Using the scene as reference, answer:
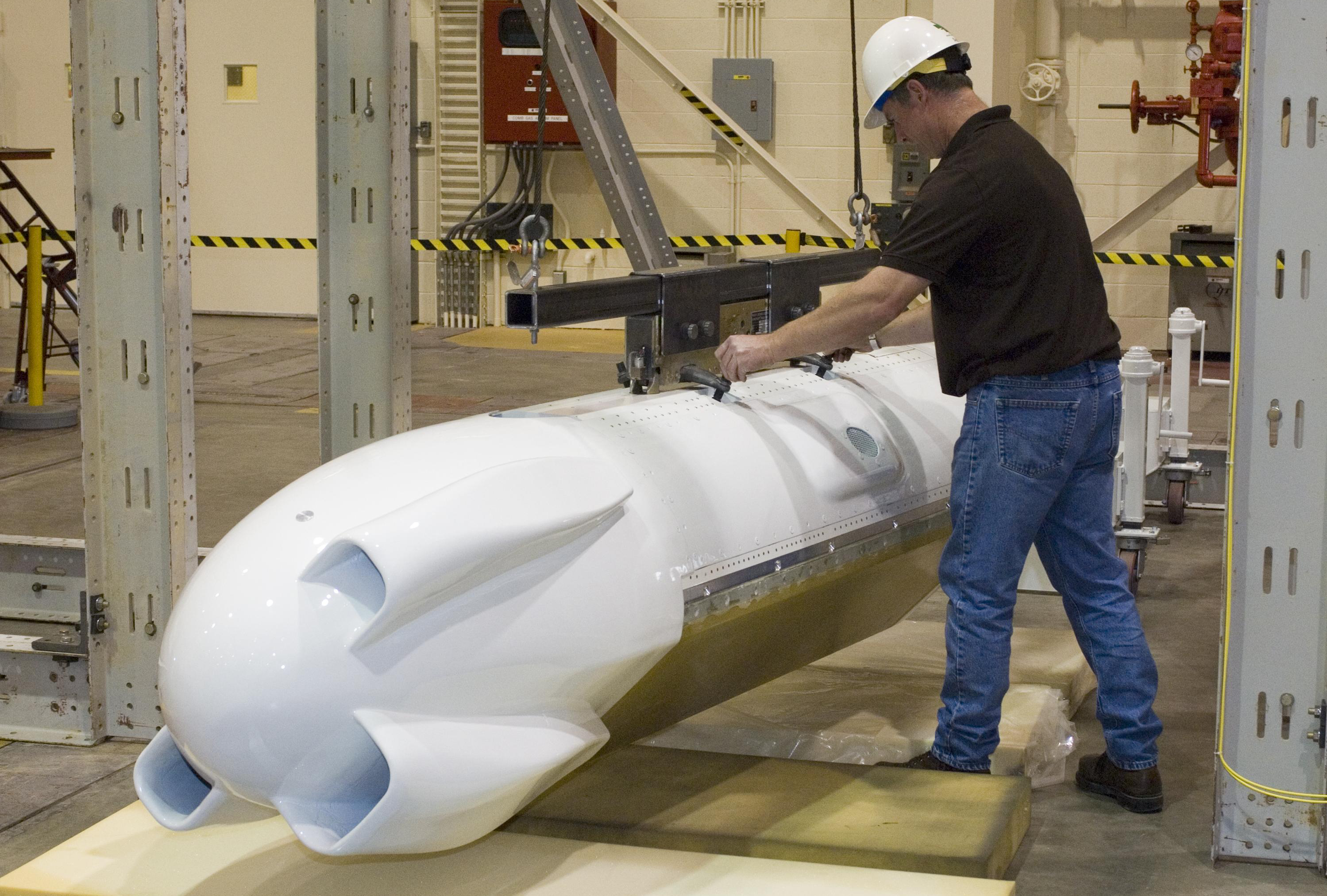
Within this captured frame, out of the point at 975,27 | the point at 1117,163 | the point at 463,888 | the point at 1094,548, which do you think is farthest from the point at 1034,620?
the point at 1117,163

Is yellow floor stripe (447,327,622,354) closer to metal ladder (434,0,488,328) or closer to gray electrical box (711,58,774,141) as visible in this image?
metal ladder (434,0,488,328)

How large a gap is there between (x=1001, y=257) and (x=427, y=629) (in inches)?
62.7

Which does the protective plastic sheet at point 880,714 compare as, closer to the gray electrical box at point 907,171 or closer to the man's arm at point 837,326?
the man's arm at point 837,326

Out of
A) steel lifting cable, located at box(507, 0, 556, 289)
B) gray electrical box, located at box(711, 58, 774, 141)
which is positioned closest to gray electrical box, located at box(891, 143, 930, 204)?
gray electrical box, located at box(711, 58, 774, 141)

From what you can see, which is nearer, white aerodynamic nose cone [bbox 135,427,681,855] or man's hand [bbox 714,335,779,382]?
white aerodynamic nose cone [bbox 135,427,681,855]

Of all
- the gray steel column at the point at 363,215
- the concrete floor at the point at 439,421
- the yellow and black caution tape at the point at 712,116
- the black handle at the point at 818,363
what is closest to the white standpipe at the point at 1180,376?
the concrete floor at the point at 439,421

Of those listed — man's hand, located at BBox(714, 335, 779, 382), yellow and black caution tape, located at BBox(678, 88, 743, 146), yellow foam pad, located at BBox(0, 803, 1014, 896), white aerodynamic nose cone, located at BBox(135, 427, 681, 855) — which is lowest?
yellow foam pad, located at BBox(0, 803, 1014, 896)

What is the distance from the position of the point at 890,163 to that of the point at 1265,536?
9.06 meters

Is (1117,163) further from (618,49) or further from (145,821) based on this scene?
(145,821)

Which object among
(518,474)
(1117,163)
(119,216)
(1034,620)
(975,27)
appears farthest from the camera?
(1117,163)

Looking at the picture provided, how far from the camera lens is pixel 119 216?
13.7ft

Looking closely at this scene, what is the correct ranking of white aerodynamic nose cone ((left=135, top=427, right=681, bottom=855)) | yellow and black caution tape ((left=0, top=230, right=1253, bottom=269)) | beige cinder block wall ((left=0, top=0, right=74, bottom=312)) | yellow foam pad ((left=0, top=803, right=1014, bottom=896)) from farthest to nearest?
beige cinder block wall ((left=0, top=0, right=74, bottom=312)) < yellow and black caution tape ((left=0, top=230, right=1253, bottom=269)) < yellow foam pad ((left=0, top=803, right=1014, bottom=896)) < white aerodynamic nose cone ((left=135, top=427, right=681, bottom=855))

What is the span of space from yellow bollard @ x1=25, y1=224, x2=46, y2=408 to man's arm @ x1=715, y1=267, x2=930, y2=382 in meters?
5.64

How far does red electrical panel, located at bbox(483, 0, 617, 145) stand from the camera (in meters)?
12.1
